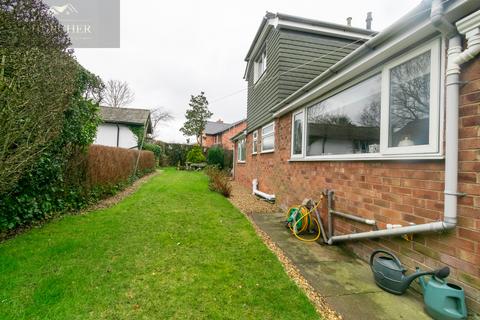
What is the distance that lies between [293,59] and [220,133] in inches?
1275

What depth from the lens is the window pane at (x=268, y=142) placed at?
26.8ft

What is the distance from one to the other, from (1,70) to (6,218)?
101 inches

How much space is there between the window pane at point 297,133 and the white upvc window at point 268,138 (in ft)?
5.86

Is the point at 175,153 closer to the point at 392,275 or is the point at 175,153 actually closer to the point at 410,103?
the point at 410,103

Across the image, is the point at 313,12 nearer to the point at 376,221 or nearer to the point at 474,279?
the point at 376,221

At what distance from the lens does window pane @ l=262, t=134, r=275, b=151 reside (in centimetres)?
817

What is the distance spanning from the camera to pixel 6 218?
3986 millimetres

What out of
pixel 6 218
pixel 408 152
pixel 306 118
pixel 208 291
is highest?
pixel 306 118

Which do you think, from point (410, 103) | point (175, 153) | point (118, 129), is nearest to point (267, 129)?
point (410, 103)

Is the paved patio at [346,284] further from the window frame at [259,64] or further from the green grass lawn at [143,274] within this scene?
the window frame at [259,64]

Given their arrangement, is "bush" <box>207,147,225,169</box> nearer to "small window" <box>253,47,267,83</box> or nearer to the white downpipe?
"small window" <box>253,47,267,83</box>

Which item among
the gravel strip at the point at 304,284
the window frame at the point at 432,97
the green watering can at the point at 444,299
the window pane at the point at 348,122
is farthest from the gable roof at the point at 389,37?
the gravel strip at the point at 304,284

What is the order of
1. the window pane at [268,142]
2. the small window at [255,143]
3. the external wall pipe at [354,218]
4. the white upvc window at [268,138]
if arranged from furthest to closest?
1. the small window at [255,143]
2. the window pane at [268,142]
3. the white upvc window at [268,138]
4. the external wall pipe at [354,218]

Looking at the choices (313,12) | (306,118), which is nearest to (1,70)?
(306,118)
